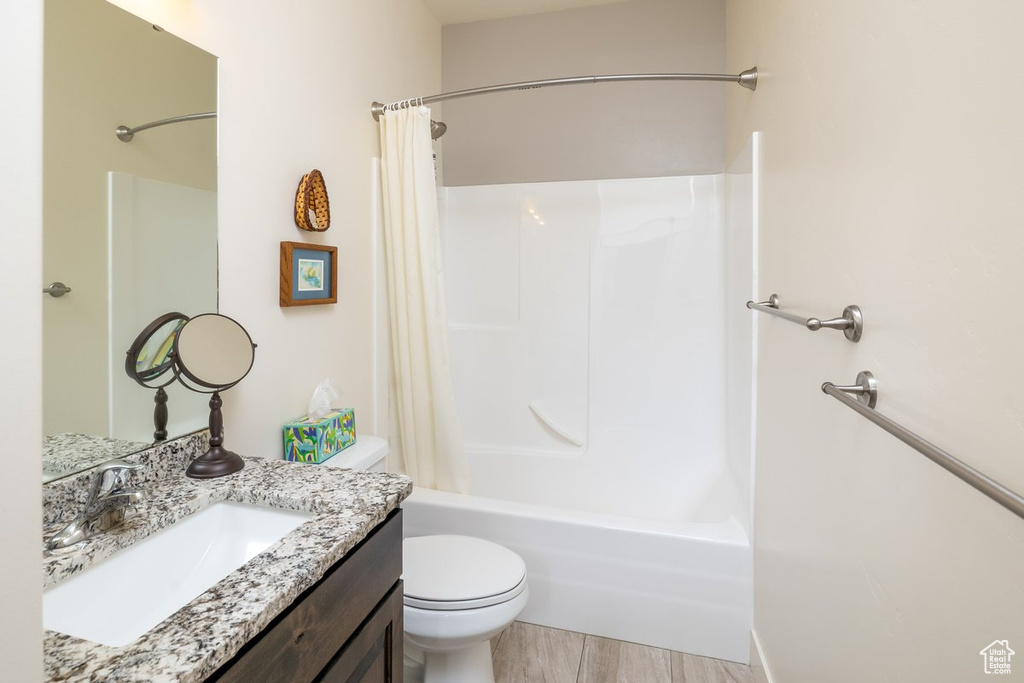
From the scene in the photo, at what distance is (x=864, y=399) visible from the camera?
3.01 ft

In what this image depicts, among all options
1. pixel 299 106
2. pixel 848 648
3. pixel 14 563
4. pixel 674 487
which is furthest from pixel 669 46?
pixel 14 563

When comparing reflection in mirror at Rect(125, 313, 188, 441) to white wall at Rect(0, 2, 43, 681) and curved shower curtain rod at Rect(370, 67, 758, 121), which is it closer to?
white wall at Rect(0, 2, 43, 681)

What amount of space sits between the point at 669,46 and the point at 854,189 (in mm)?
1885

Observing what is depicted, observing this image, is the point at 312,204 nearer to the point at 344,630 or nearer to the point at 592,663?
the point at 344,630

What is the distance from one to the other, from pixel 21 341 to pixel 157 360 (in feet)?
2.73

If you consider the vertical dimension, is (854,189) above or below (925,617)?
above

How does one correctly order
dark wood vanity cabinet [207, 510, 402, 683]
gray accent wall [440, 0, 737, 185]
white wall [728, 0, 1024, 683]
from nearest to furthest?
white wall [728, 0, 1024, 683]
dark wood vanity cabinet [207, 510, 402, 683]
gray accent wall [440, 0, 737, 185]

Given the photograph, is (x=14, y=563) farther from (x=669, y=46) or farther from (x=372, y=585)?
(x=669, y=46)

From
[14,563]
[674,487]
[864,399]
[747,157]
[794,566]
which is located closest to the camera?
[14,563]

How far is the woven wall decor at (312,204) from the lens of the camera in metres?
1.62

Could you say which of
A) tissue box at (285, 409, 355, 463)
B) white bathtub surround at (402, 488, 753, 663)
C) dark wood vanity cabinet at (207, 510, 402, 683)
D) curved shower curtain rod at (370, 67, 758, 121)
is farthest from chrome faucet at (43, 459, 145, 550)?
curved shower curtain rod at (370, 67, 758, 121)

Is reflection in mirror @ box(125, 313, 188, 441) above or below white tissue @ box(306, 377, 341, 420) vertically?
above

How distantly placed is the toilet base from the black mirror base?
2.76ft

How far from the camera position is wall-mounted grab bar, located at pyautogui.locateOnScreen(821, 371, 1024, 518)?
0.50 metres
